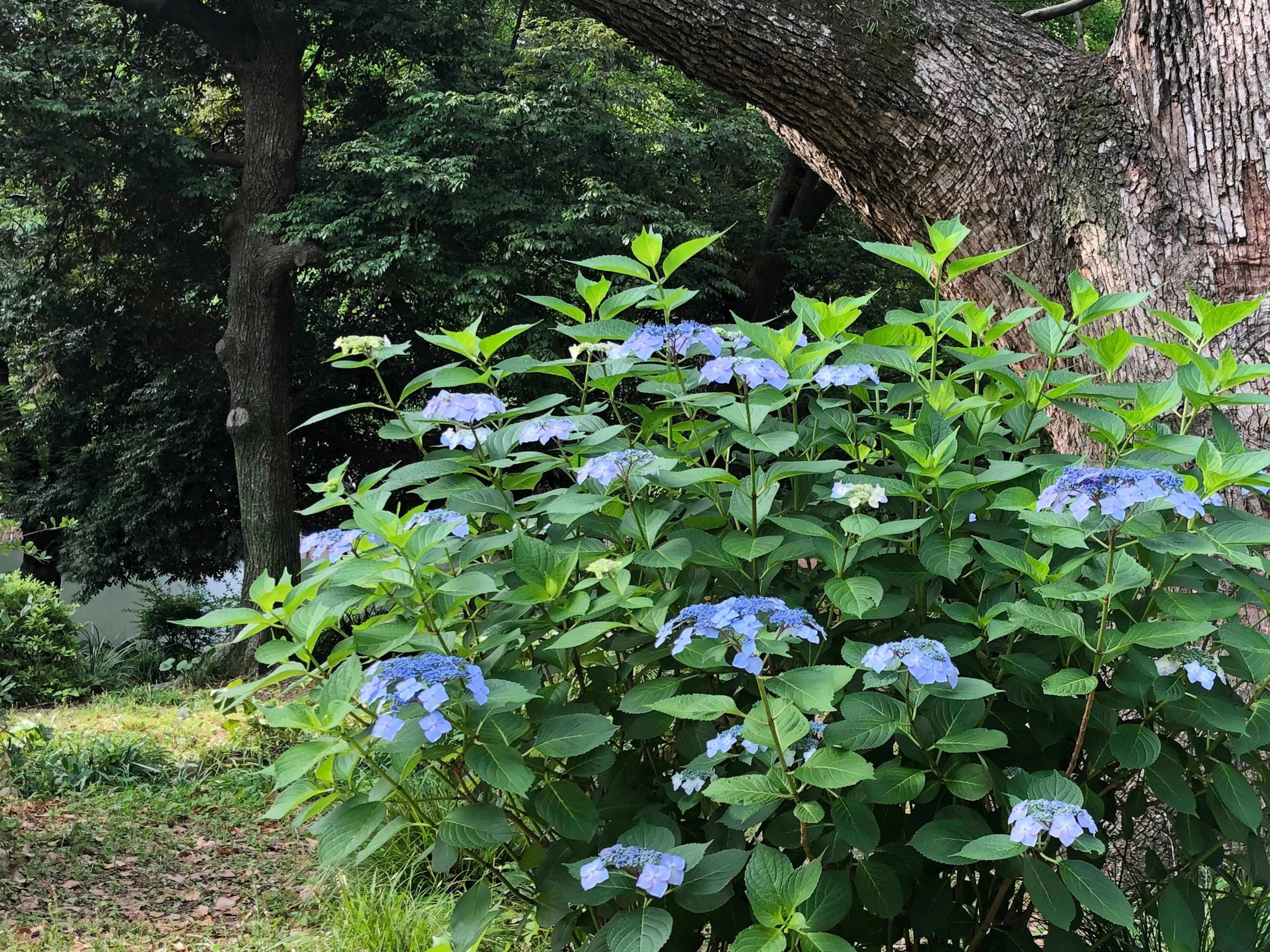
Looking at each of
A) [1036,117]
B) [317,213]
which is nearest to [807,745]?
[1036,117]

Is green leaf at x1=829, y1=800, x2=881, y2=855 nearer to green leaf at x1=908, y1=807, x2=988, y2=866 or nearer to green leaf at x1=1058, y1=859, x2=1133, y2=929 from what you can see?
green leaf at x1=908, y1=807, x2=988, y2=866

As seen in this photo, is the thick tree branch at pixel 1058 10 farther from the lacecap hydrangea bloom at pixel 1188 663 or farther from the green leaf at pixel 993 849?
the green leaf at pixel 993 849

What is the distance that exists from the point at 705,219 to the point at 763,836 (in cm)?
859

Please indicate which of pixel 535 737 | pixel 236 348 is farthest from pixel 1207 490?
pixel 236 348

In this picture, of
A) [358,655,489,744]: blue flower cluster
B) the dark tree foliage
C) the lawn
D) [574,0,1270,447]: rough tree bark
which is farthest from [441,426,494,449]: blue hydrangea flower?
the dark tree foliage

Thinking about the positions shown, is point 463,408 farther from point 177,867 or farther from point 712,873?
point 177,867

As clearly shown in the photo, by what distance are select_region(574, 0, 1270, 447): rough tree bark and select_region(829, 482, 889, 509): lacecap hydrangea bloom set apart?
162cm

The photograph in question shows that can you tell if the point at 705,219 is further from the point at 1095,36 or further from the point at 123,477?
the point at 123,477

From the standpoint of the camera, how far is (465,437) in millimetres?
1440

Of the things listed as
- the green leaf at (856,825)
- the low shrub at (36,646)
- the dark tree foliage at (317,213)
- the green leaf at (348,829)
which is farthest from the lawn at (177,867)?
the dark tree foliage at (317,213)

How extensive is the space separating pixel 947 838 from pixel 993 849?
0.12 meters

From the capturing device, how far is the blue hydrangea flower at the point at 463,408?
4.61 feet

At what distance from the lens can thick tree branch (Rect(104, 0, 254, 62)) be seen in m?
9.11

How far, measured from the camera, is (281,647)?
1396mm
